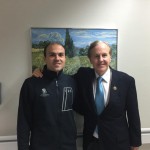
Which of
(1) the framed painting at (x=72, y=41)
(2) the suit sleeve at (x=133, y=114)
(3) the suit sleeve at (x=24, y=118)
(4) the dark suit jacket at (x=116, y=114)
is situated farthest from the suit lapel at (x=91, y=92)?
(3) the suit sleeve at (x=24, y=118)

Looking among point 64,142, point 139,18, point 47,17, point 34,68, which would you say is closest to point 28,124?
point 64,142

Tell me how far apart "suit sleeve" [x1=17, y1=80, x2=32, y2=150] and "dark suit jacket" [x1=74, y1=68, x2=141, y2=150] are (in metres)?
0.48

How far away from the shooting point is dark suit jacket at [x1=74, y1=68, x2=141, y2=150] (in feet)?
6.11

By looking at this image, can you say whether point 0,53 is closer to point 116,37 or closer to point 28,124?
point 28,124

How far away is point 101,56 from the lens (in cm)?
181

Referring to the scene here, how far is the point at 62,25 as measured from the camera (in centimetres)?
207

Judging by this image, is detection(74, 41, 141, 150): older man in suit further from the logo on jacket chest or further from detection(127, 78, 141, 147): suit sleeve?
the logo on jacket chest

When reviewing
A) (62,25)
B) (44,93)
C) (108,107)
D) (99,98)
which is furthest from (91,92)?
(62,25)

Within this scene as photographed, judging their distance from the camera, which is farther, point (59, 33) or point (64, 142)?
point (59, 33)

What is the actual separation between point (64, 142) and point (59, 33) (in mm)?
965

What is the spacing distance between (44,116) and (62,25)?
0.85 metres

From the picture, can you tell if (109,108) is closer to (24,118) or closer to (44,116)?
(44,116)

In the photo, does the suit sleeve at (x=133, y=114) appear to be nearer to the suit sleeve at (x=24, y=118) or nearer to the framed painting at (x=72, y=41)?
the framed painting at (x=72, y=41)

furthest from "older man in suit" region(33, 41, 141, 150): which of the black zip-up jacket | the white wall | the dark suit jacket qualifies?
the white wall
